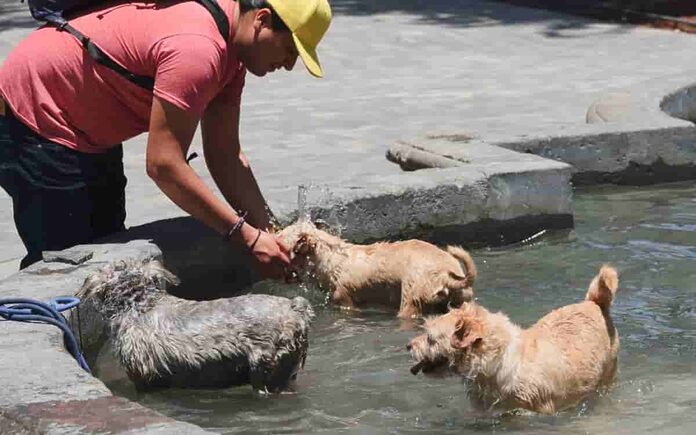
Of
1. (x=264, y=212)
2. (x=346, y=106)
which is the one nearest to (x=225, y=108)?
(x=264, y=212)

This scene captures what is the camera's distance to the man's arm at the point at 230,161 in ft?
20.5

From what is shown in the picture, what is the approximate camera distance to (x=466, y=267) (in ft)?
20.8

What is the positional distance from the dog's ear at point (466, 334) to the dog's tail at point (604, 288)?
0.56 meters

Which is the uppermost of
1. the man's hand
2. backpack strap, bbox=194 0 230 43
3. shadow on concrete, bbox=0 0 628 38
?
backpack strap, bbox=194 0 230 43

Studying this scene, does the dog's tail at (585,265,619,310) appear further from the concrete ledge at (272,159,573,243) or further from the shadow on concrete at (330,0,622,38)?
the shadow on concrete at (330,0,622,38)

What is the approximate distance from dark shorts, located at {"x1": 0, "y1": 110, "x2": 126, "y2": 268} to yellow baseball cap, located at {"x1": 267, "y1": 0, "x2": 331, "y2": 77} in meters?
1.03

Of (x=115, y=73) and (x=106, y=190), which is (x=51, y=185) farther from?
(x=115, y=73)

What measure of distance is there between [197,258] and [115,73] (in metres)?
1.22

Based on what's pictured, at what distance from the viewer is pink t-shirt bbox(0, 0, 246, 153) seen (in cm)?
546

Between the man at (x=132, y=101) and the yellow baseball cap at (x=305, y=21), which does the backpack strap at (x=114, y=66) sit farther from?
the yellow baseball cap at (x=305, y=21)

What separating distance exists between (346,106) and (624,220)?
4065mm

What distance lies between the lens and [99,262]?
5.88m

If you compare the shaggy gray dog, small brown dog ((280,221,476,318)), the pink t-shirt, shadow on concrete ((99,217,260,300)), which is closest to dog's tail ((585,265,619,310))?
small brown dog ((280,221,476,318))

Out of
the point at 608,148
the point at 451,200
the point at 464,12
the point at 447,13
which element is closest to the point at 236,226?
the point at 451,200
